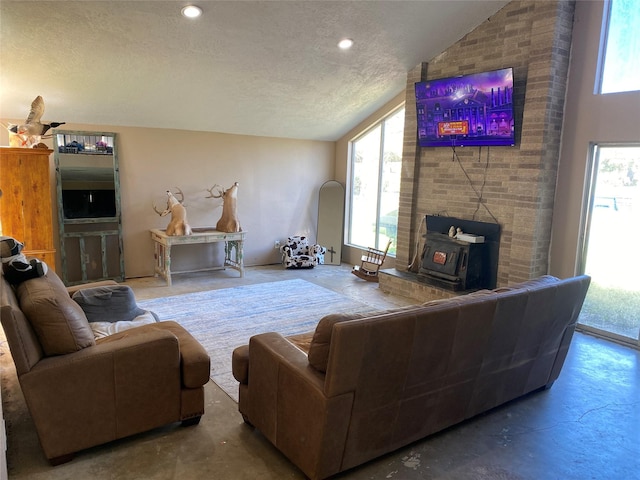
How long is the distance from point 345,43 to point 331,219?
3.21 metres

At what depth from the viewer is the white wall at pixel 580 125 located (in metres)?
3.98

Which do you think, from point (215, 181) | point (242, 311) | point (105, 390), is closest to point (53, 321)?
point (105, 390)

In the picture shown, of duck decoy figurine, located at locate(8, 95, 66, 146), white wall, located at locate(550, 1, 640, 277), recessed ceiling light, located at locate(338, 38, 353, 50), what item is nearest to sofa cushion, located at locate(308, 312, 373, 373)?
white wall, located at locate(550, 1, 640, 277)

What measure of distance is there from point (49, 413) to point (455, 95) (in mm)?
4507

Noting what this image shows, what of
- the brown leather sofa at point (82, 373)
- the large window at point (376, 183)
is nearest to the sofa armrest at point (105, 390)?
the brown leather sofa at point (82, 373)

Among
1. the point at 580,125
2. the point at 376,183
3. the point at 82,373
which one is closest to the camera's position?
the point at 82,373

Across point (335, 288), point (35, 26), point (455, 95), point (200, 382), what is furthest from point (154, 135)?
point (200, 382)

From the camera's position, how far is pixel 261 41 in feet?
14.1

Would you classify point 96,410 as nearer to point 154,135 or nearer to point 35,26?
point 35,26

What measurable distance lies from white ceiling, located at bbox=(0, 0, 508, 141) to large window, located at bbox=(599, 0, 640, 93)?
99cm

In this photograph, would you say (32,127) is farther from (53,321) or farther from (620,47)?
(620,47)

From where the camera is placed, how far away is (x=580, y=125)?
4238 mm

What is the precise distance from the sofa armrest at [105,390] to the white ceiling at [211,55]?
2776 millimetres

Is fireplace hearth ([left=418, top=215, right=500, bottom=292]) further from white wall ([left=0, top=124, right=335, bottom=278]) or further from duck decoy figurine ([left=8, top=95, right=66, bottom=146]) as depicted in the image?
duck decoy figurine ([left=8, top=95, right=66, bottom=146])
